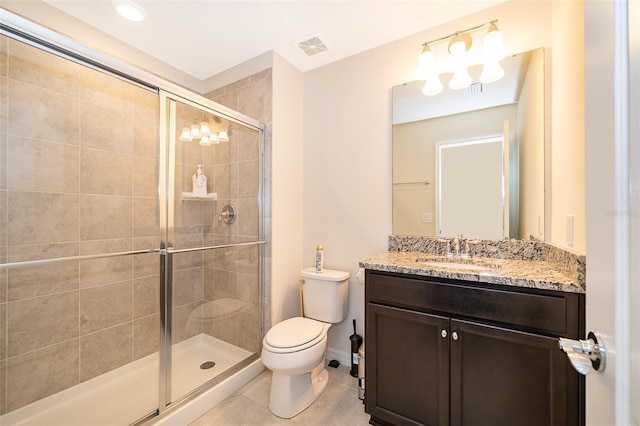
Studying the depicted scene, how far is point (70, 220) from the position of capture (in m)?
1.69

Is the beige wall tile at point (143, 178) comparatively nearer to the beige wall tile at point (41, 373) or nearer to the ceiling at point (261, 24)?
the ceiling at point (261, 24)

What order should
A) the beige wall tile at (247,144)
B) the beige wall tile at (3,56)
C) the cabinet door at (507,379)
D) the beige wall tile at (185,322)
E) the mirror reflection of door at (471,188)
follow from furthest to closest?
1. the beige wall tile at (247,144)
2. the beige wall tile at (185,322)
3. the mirror reflection of door at (471,188)
4. the beige wall tile at (3,56)
5. the cabinet door at (507,379)

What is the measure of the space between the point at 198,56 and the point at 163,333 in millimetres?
2075

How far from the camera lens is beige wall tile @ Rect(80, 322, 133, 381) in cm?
175

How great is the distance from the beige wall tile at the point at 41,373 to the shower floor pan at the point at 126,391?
Answer: 5 cm

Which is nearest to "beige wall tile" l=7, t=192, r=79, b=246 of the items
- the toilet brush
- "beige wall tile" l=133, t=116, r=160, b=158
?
"beige wall tile" l=133, t=116, r=160, b=158

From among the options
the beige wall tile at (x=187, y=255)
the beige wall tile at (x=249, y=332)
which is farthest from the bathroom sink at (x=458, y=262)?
the beige wall tile at (x=187, y=255)

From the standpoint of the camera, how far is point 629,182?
15.3 inches

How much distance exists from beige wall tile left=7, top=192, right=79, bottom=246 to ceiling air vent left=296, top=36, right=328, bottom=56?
74.5 inches

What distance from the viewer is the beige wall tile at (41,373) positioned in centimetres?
147

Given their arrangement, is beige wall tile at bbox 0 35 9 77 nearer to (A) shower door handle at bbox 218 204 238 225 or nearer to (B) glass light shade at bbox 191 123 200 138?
(B) glass light shade at bbox 191 123 200 138

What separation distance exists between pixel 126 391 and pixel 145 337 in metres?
0.37

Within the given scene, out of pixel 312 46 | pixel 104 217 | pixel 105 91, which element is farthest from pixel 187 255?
pixel 312 46

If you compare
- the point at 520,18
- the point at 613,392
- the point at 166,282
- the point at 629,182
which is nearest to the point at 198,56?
the point at 166,282
